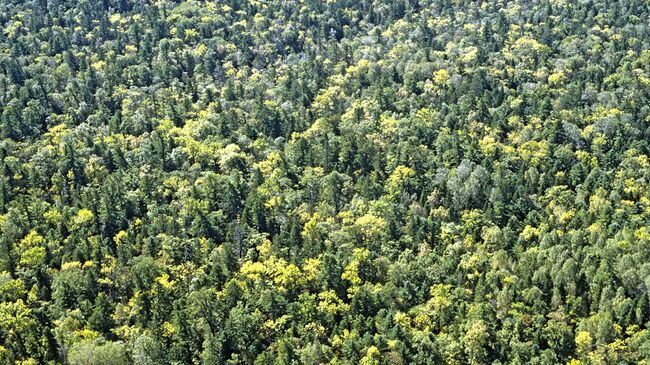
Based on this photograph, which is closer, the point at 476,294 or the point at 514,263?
the point at 476,294

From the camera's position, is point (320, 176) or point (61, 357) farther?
point (320, 176)

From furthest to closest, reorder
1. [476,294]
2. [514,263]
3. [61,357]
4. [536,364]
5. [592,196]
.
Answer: [592,196] < [514,263] < [476,294] < [61,357] < [536,364]

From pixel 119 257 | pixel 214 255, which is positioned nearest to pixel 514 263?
pixel 214 255

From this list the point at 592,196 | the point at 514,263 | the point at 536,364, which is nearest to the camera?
the point at 536,364

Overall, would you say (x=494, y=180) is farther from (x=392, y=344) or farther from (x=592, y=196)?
(x=392, y=344)

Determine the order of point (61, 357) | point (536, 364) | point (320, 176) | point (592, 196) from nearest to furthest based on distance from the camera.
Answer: point (536, 364), point (61, 357), point (592, 196), point (320, 176)

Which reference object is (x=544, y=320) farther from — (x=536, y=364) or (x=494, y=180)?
(x=494, y=180)

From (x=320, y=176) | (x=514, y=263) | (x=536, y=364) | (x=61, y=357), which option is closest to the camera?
(x=536, y=364)

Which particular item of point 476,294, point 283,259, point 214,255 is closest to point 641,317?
point 476,294

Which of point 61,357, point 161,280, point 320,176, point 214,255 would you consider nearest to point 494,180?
point 320,176
